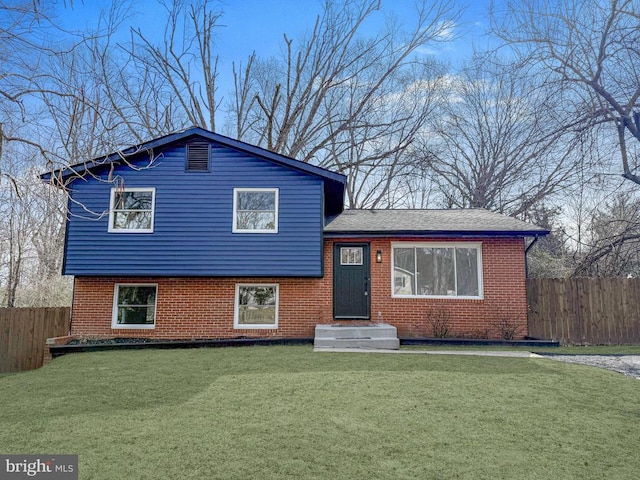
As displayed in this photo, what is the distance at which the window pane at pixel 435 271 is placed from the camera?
1079cm

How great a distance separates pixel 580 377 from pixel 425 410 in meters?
3.21

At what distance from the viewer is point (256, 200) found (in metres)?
10.7

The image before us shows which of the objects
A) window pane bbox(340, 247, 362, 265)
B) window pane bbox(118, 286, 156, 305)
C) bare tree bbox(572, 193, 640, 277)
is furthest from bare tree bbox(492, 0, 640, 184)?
window pane bbox(118, 286, 156, 305)

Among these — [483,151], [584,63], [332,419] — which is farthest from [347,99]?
[332,419]

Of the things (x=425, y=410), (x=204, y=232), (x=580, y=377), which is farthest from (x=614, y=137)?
(x=204, y=232)

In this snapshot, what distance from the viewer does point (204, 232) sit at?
34.1 feet

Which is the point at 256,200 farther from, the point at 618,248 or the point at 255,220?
the point at 618,248

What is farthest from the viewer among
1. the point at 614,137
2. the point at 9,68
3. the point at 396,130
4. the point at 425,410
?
the point at 396,130

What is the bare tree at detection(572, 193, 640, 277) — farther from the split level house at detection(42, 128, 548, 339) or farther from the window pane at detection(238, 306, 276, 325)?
the window pane at detection(238, 306, 276, 325)

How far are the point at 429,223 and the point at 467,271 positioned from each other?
1.66 meters

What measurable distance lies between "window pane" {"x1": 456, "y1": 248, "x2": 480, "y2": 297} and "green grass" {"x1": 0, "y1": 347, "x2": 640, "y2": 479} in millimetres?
3645

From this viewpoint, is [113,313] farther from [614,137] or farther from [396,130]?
[396,130]

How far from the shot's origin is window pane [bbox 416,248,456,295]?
1079 cm

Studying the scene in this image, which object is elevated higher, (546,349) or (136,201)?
(136,201)
